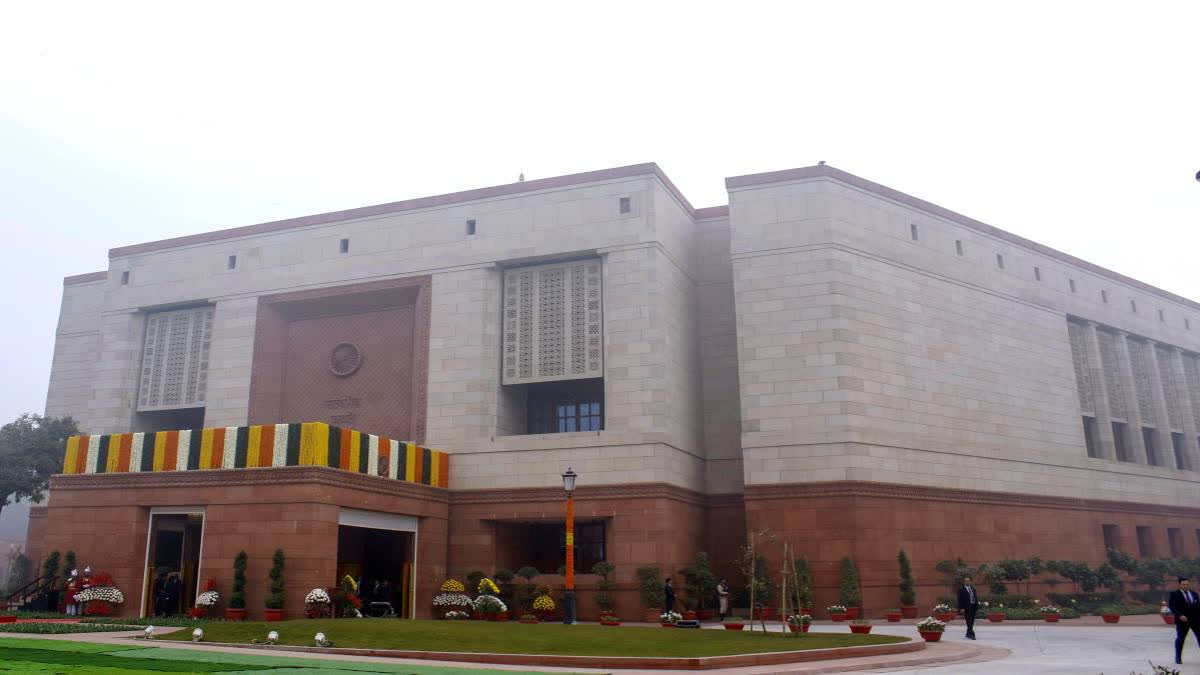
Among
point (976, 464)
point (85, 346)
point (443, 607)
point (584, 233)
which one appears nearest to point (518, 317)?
point (584, 233)

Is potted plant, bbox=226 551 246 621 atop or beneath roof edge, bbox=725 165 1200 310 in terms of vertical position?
beneath

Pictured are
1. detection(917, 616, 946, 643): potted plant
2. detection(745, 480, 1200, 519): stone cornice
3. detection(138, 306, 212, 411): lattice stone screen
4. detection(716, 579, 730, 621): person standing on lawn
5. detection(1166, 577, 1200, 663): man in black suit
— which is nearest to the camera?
detection(1166, 577, 1200, 663): man in black suit

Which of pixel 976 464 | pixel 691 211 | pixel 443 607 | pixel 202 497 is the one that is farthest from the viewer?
pixel 691 211

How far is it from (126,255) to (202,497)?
58.4 ft

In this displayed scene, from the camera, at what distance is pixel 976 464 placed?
34844mm

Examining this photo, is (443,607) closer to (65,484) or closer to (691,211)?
(65,484)

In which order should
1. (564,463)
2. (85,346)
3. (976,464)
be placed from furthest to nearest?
(85,346) < (976,464) < (564,463)

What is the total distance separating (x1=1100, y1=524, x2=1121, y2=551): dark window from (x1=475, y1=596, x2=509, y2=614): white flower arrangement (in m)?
26.0

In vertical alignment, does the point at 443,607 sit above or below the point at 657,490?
below

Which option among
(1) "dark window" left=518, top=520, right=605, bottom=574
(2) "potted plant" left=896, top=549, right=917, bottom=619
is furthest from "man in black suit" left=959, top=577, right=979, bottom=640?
(1) "dark window" left=518, top=520, right=605, bottom=574

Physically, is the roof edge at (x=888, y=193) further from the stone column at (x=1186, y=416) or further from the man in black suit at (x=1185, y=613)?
the man in black suit at (x=1185, y=613)

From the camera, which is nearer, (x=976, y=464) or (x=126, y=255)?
(x=976, y=464)

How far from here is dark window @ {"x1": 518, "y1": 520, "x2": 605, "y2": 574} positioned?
33.7 metres

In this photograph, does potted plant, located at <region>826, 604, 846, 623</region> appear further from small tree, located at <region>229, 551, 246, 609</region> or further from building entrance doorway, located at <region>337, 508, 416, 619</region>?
small tree, located at <region>229, 551, 246, 609</region>
